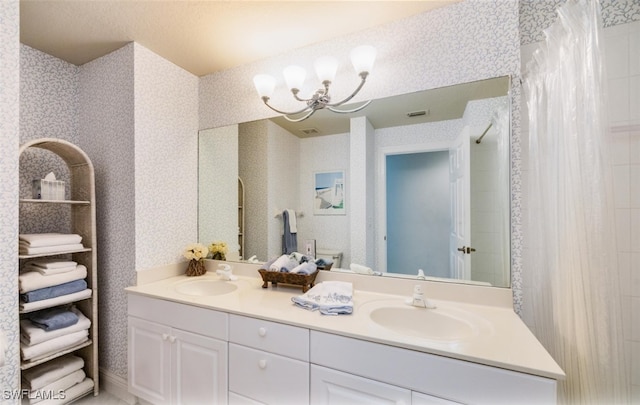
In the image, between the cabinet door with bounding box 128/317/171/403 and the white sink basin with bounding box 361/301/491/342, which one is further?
the cabinet door with bounding box 128/317/171/403

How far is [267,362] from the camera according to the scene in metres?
1.17

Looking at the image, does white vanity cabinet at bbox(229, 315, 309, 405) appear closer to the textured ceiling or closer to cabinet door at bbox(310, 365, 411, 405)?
cabinet door at bbox(310, 365, 411, 405)

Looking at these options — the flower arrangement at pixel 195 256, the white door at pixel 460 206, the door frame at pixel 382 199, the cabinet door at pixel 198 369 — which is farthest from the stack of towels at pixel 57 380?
the white door at pixel 460 206

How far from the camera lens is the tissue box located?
1.55 m

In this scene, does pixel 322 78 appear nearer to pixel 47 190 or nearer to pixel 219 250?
pixel 219 250

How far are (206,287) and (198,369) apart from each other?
539 millimetres

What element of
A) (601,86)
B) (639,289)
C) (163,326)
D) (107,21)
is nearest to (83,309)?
(163,326)

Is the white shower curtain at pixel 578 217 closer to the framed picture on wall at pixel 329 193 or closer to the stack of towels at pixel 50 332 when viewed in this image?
the framed picture on wall at pixel 329 193

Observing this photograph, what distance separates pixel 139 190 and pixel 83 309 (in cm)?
90

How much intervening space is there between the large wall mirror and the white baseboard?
1.04 meters

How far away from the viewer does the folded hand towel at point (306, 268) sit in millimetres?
1524

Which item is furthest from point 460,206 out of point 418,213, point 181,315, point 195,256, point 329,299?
point 195,256

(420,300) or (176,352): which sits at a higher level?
(420,300)

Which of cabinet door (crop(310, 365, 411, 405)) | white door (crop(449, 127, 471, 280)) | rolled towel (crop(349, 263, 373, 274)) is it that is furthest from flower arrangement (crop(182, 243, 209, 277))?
white door (crop(449, 127, 471, 280))
